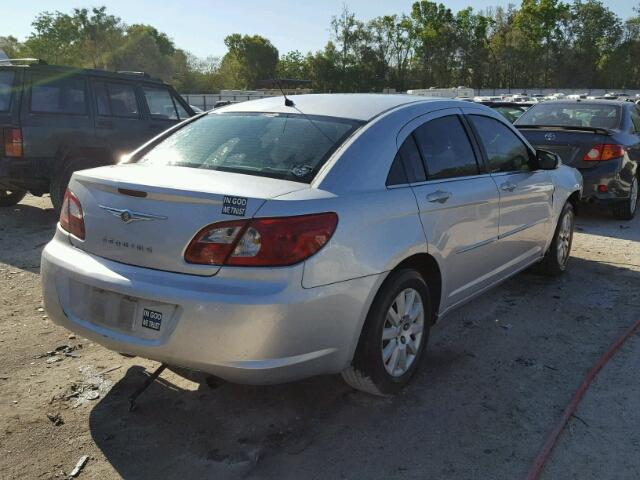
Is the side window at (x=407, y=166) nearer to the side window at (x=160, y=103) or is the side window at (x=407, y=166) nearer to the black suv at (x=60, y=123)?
the black suv at (x=60, y=123)

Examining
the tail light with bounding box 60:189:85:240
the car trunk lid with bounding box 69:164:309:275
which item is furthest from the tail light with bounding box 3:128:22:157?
the car trunk lid with bounding box 69:164:309:275

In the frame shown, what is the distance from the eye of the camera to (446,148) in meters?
3.85

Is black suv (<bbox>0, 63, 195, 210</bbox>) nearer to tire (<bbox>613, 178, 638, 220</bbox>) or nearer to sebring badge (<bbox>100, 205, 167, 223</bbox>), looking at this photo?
sebring badge (<bbox>100, 205, 167, 223</bbox>)

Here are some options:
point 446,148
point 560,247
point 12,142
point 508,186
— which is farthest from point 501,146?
point 12,142

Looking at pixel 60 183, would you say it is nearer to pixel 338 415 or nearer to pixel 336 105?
pixel 336 105

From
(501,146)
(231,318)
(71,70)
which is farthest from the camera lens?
(71,70)

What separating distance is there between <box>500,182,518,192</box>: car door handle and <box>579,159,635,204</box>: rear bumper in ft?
13.2

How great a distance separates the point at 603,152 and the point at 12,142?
7335 millimetres

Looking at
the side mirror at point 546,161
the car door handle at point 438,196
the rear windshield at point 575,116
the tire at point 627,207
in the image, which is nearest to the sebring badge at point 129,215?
the car door handle at point 438,196

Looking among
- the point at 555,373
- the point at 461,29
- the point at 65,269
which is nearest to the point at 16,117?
the point at 65,269

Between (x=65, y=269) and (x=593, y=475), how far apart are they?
8.78 feet

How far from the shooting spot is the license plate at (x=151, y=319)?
2723mm

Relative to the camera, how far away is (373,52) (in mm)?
84625

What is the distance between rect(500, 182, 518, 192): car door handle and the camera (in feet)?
14.1
